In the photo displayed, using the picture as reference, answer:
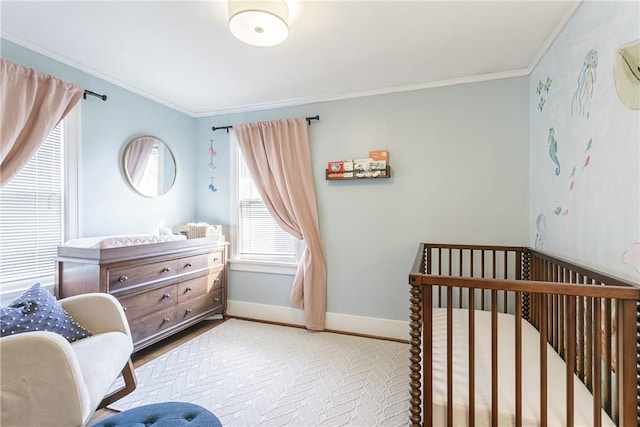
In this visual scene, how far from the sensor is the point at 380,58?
2.22m

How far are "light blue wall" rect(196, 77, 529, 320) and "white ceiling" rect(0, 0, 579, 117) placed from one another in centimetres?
20

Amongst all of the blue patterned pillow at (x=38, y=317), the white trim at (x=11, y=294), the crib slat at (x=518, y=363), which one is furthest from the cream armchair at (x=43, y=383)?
the crib slat at (x=518, y=363)

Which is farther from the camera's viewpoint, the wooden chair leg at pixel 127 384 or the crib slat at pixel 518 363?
the wooden chair leg at pixel 127 384

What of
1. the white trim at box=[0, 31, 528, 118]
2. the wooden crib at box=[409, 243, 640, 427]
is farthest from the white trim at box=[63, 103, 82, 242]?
the wooden crib at box=[409, 243, 640, 427]

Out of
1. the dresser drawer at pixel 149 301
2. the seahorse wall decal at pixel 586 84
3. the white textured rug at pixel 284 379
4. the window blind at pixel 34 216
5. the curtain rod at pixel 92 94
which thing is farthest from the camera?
the curtain rod at pixel 92 94

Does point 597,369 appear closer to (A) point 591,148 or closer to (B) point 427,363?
(B) point 427,363

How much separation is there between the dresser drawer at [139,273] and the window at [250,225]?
84 cm

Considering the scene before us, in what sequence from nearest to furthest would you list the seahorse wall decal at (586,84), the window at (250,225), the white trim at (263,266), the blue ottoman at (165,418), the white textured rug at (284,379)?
the blue ottoman at (165,418)
the seahorse wall decal at (586,84)
the white textured rug at (284,379)
the white trim at (263,266)
the window at (250,225)

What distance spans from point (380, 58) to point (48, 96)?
7.82 feet

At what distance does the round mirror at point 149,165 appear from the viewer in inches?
108

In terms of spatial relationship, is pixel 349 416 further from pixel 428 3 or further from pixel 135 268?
pixel 428 3

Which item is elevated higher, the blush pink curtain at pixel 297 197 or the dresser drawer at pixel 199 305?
the blush pink curtain at pixel 297 197

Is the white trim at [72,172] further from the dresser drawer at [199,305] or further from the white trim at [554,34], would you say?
the white trim at [554,34]

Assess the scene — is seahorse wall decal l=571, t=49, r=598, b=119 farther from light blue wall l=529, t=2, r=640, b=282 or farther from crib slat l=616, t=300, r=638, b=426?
crib slat l=616, t=300, r=638, b=426
